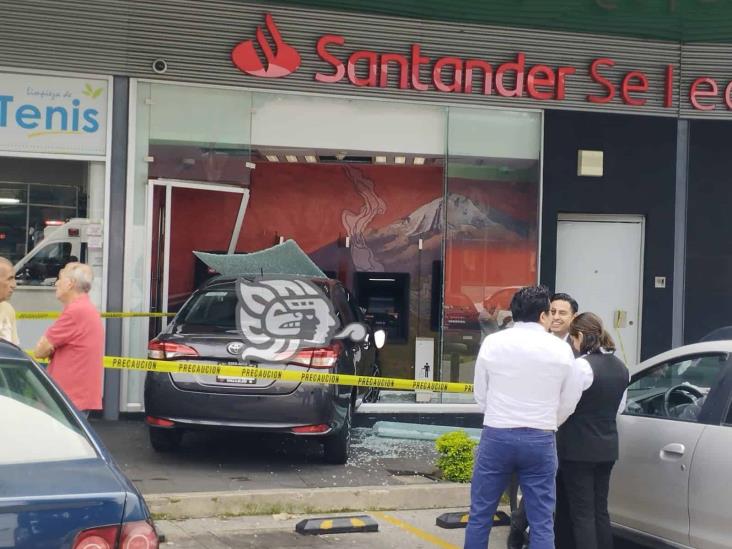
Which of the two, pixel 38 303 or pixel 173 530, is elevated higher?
pixel 38 303

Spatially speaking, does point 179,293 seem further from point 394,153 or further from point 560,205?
point 560,205

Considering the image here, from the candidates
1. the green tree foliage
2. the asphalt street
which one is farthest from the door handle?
the green tree foliage

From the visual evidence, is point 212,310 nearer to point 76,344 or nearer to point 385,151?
point 76,344

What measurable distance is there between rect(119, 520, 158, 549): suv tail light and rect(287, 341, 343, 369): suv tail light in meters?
4.85

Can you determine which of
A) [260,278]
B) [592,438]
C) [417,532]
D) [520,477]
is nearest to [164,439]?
[260,278]

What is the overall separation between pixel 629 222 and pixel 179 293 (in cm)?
560

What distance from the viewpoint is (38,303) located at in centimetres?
1054

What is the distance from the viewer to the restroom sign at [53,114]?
10.3 m

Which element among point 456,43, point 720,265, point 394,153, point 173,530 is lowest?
point 173,530

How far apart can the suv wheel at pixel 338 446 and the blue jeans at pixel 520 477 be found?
326cm

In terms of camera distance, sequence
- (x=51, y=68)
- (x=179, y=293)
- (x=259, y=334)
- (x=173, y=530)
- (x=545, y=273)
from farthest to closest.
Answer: (x=545, y=273) < (x=179, y=293) < (x=51, y=68) < (x=259, y=334) < (x=173, y=530)

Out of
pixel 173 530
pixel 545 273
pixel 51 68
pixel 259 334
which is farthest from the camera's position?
pixel 545 273

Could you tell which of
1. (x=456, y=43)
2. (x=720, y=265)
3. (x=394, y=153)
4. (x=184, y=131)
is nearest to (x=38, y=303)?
(x=184, y=131)

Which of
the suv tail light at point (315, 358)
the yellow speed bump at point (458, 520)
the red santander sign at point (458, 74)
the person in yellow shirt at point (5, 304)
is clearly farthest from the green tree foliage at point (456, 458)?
the red santander sign at point (458, 74)
